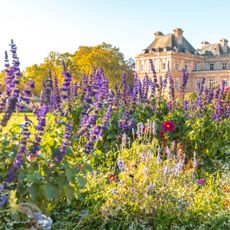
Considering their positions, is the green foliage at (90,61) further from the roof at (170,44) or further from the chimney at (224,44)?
the chimney at (224,44)

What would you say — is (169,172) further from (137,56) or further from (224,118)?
(137,56)

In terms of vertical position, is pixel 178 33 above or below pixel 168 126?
above

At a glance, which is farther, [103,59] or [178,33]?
[178,33]

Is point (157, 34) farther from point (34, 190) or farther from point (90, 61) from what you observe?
point (34, 190)

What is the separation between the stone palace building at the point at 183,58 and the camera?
56312 millimetres

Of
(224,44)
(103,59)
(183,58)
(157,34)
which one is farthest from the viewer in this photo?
(224,44)

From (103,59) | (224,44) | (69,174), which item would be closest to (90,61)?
(103,59)

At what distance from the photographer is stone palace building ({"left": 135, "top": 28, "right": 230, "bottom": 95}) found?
5631cm

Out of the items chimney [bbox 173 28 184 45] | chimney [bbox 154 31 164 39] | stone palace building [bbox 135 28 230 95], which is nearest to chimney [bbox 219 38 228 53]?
stone palace building [bbox 135 28 230 95]

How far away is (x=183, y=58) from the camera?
57.2 meters

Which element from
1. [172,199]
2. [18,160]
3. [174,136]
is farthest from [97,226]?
[174,136]

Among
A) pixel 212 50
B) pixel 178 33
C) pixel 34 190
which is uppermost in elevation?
pixel 178 33

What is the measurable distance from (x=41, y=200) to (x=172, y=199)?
55.9 inches

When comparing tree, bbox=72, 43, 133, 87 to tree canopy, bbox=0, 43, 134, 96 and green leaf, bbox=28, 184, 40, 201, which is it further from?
green leaf, bbox=28, 184, 40, 201
